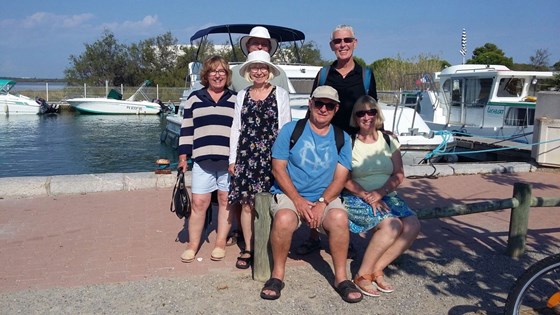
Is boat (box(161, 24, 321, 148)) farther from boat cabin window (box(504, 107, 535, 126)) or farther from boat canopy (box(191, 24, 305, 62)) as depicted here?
boat cabin window (box(504, 107, 535, 126))

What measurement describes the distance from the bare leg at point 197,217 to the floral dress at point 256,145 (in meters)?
0.48

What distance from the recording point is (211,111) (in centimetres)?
449

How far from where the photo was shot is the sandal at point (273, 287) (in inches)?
151

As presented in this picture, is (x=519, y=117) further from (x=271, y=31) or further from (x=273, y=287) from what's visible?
(x=273, y=287)

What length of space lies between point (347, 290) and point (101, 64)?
49753 millimetres

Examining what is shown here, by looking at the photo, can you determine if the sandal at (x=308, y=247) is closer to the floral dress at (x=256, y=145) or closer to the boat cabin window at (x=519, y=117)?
the floral dress at (x=256, y=145)

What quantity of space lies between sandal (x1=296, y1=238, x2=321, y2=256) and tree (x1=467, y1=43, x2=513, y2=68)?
3395 centimetres

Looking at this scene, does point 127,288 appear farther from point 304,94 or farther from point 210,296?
point 304,94

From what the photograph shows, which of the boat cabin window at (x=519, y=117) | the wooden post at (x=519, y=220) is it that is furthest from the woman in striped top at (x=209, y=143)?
the boat cabin window at (x=519, y=117)

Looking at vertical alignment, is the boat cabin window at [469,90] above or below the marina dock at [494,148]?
above

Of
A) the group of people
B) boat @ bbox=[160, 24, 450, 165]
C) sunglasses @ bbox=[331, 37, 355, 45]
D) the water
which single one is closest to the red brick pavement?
the group of people

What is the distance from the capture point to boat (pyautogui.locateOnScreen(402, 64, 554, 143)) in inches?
558

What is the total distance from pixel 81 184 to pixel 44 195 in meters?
0.49

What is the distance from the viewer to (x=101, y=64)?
49.2 meters
